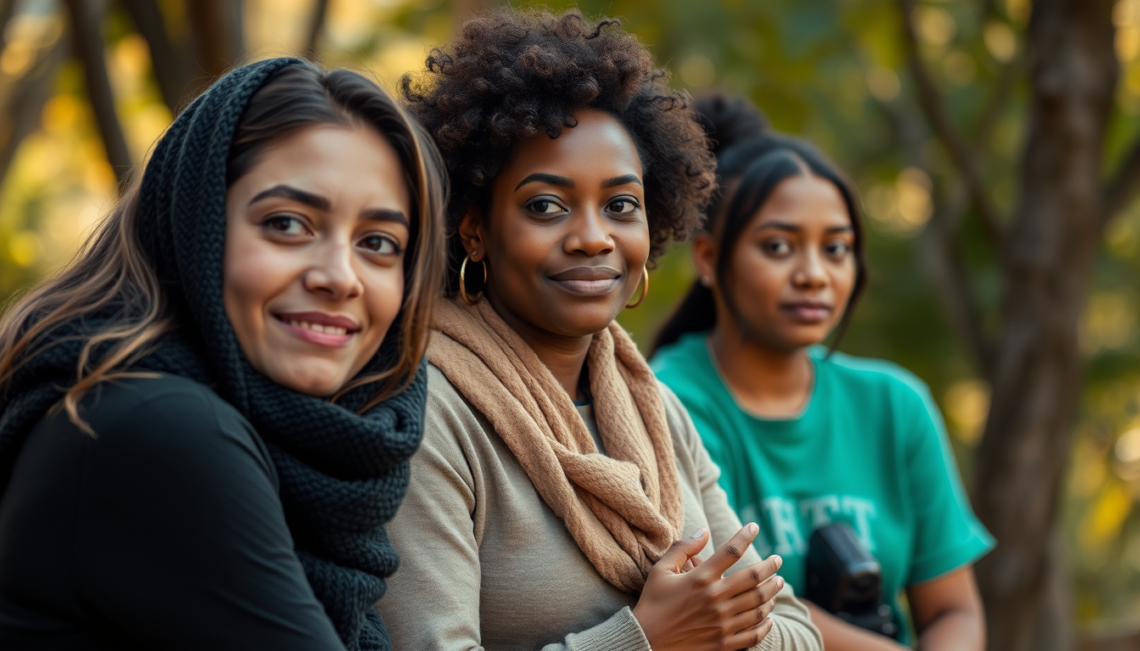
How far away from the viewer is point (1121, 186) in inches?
192

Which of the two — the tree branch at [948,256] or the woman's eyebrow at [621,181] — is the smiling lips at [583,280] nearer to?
the woman's eyebrow at [621,181]

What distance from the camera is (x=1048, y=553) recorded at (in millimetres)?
4961

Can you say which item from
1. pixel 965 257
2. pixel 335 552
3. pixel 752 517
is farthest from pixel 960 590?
pixel 965 257

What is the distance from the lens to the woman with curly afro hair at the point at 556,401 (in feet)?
6.93

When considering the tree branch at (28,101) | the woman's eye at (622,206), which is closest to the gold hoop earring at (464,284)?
the woman's eye at (622,206)

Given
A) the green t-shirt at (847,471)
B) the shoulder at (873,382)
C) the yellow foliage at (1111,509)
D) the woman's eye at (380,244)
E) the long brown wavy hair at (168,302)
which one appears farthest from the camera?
the yellow foliage at (1111,509)

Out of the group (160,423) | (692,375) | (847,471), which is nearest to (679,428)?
(692,375)

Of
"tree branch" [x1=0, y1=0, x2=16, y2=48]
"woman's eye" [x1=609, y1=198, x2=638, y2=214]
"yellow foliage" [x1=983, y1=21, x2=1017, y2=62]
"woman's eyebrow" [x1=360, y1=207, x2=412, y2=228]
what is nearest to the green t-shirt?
"woman's eye" [x1=609, y1=198, x2=638, y2=214]

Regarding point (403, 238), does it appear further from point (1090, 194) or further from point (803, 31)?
point (1090, 194)

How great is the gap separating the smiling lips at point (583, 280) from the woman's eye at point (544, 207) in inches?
4.8

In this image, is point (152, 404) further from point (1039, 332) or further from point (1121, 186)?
point (1121, 186)

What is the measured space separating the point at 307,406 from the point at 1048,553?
4098 millimetres

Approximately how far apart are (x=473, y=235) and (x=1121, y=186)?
11.5ft

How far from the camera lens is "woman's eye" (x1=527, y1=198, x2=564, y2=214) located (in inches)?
91.3
